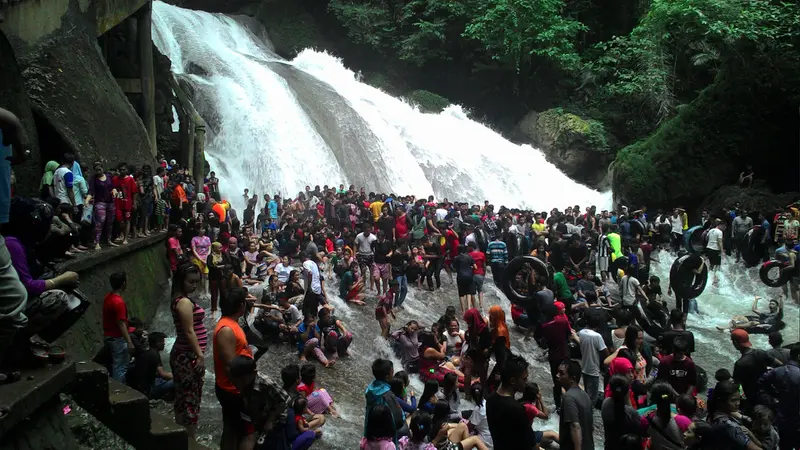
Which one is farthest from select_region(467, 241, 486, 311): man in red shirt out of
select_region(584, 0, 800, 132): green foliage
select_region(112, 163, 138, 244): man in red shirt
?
select_region(584, 0, 800, 132): green foliage

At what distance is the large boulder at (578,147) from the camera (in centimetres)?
2981

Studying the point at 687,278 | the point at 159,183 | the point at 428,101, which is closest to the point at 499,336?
the point at 687,278

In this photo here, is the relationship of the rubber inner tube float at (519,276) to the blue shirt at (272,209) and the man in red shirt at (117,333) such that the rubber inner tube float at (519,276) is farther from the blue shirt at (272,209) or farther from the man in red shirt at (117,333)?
the blue shirt at (272,209)

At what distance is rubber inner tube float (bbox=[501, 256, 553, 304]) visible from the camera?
11068 millimetres

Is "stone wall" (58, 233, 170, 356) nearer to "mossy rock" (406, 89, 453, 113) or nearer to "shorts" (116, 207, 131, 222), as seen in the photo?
"shorts" (116, 207, 131, 222)

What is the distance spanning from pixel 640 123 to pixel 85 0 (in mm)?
25715

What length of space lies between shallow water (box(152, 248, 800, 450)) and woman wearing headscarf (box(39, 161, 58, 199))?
248 centimetres

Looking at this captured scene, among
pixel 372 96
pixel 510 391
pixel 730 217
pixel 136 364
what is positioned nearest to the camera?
pixel 510 391

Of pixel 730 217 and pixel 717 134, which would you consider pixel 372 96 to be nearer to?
pixel 717 134

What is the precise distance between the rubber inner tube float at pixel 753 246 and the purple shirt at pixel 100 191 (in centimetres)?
1509

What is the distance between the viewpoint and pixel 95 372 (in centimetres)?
451

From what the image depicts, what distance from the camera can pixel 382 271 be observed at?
12625mm

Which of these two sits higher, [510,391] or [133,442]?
[510,391]

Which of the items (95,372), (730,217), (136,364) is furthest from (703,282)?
(95,372)
